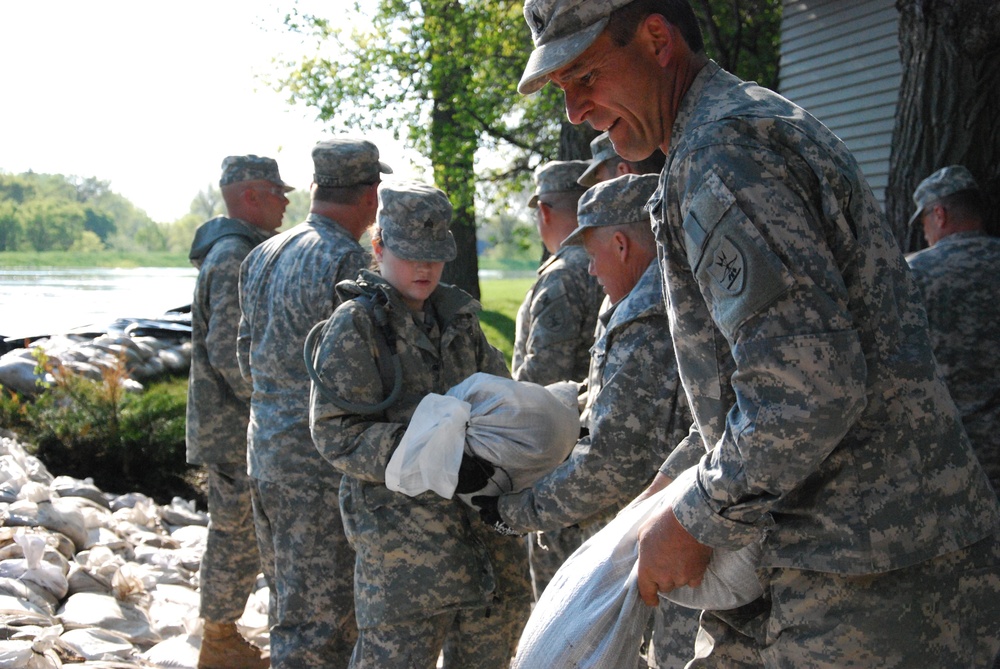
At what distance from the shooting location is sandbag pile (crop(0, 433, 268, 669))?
195 inches

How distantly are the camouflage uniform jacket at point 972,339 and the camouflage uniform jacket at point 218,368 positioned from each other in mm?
3252

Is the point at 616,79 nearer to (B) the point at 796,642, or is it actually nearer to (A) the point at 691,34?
(A) the point at 691,34

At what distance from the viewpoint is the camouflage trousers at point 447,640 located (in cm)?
335

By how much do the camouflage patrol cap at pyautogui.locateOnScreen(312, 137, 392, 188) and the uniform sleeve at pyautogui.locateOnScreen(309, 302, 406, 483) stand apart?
119 cm

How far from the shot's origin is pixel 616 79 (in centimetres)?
210

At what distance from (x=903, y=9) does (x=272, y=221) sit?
3.53 m

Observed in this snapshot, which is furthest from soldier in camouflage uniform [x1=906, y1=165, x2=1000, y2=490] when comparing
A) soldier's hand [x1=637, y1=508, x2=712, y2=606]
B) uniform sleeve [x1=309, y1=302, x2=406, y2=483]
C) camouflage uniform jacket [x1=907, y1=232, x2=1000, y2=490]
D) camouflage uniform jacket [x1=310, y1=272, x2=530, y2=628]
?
soldier's hand [x1=637, y1=508, x2=712, y2=606]

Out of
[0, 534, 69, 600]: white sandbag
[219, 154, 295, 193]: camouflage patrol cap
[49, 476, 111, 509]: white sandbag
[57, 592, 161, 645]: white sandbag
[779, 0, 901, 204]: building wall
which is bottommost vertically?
[57, 592, 161, 645]: white sandbag

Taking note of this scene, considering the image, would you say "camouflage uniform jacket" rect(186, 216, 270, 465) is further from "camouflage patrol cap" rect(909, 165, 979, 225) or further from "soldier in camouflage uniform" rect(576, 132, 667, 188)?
"camouflage patrol cap" rect(909, 165, 979, 225)

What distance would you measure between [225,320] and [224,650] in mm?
1654

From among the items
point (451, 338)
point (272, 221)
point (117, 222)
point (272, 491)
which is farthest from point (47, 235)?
point (451, 338)

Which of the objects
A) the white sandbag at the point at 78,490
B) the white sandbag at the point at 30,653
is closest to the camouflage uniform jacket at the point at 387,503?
the white sandbag at the point at 30,653

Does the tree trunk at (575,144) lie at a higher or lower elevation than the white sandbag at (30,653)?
higher

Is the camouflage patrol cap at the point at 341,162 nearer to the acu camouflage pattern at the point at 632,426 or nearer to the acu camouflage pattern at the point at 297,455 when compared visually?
the acu camouflage pattern at the point at 297,455
